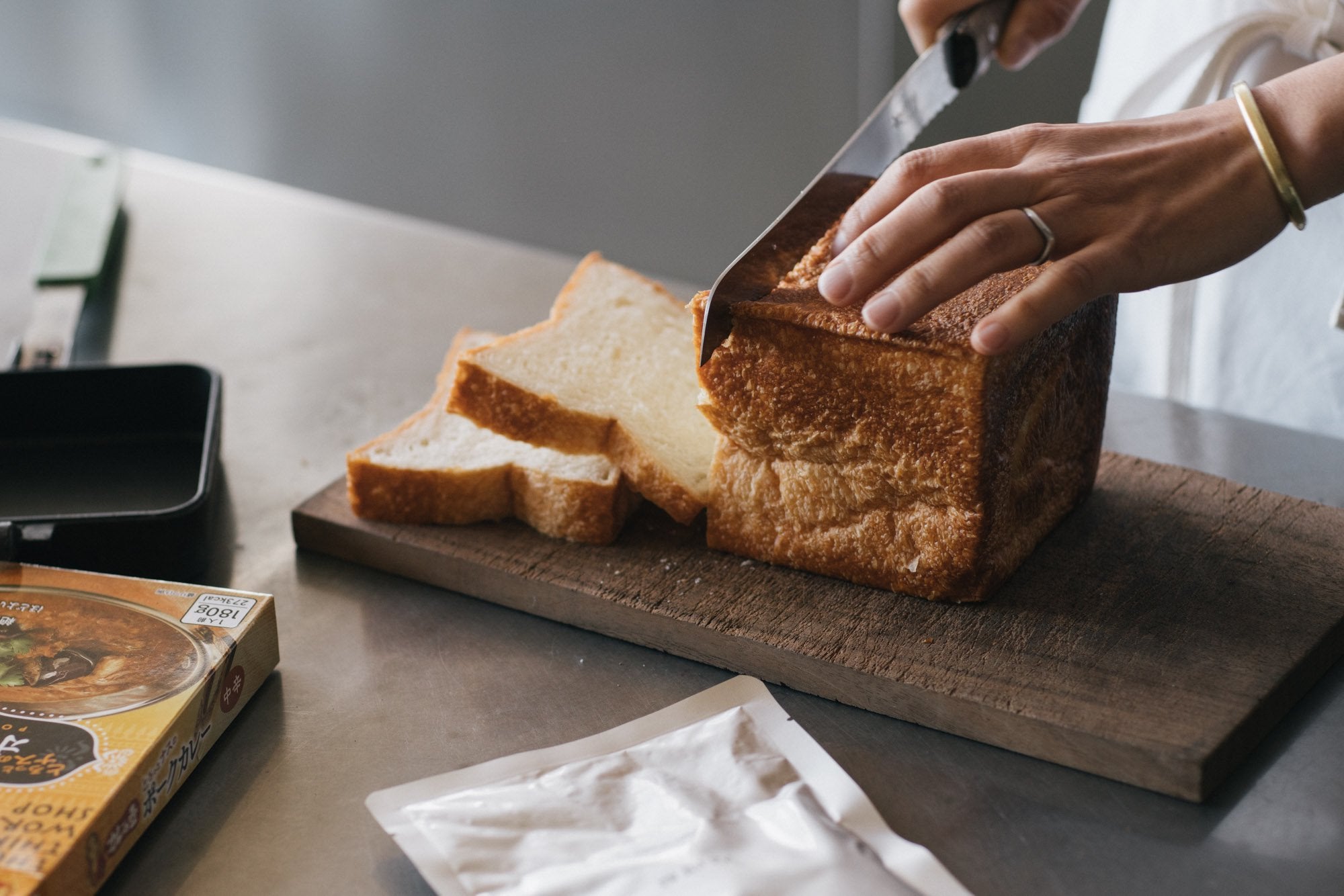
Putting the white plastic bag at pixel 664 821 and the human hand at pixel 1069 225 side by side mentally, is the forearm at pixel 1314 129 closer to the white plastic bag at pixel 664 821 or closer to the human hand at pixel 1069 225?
the human hand at pixel 1069 225

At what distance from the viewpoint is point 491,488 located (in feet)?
4.46

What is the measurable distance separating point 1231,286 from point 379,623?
54.6 inches

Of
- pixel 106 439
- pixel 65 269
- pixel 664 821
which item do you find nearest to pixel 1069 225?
pixel 664 821

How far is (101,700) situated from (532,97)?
3.43m

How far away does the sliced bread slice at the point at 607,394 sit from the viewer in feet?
4.33

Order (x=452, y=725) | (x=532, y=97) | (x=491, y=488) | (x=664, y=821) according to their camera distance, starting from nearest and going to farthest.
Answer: (x=664, y=821) → (x=452, y=725) → (x=491, y=488) → (x=532, y=97)

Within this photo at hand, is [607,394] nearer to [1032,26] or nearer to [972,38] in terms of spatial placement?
[972,38]

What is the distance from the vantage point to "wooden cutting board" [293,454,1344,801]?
101cm

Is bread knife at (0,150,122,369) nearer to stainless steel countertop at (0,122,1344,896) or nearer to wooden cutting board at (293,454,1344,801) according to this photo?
stainless steel countertop at (0,122,1344,896)

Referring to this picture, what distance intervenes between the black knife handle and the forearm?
33 centimetres

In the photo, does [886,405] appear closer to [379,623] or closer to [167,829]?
[379,623]

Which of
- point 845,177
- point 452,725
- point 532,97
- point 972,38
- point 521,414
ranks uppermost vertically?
point 972,38

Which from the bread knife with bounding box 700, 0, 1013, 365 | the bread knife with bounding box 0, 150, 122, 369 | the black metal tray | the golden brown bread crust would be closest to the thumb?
the bread knife with bounding box 700, 0, 1013, 365

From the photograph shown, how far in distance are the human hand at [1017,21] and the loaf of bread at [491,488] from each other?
0.66m
